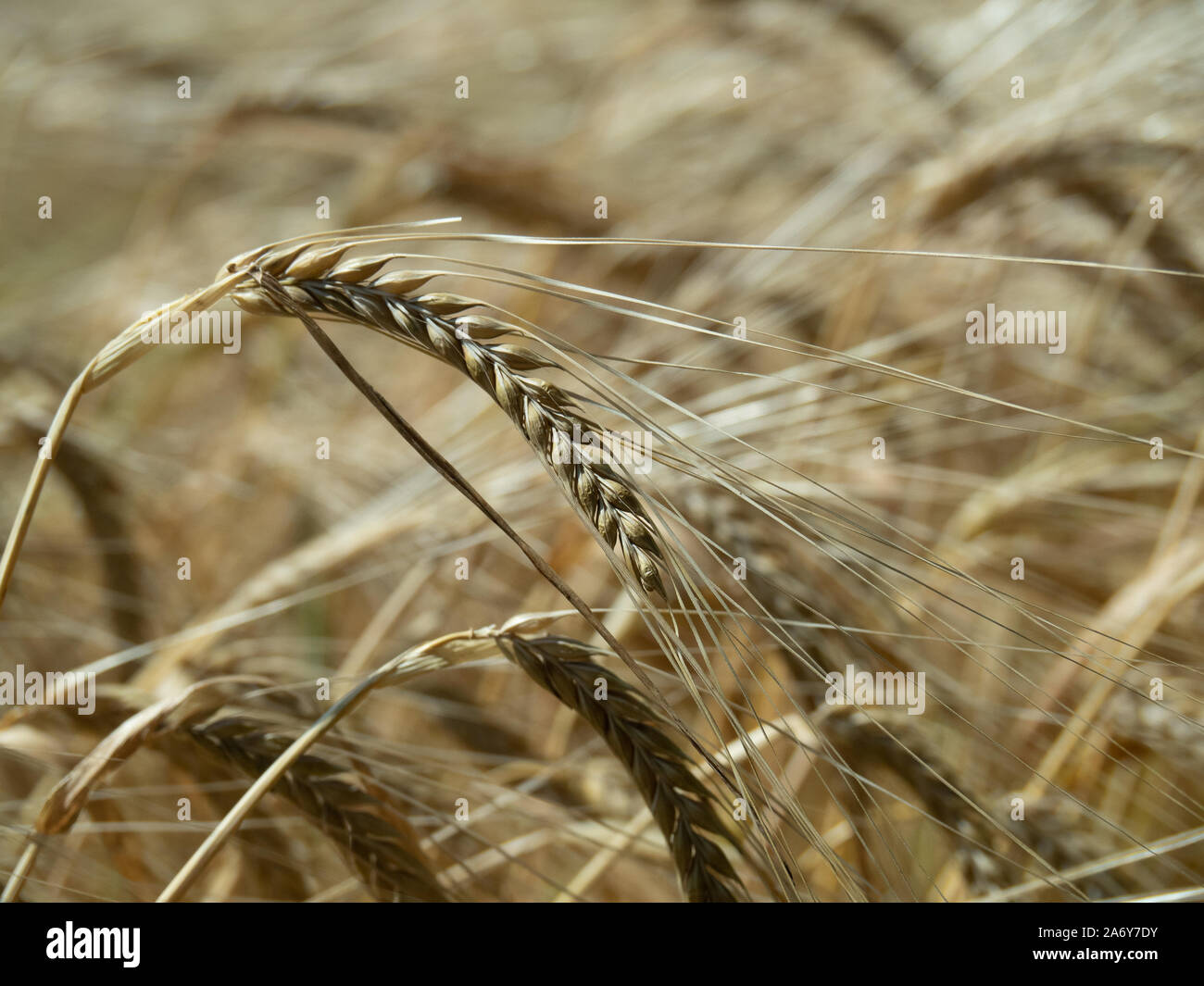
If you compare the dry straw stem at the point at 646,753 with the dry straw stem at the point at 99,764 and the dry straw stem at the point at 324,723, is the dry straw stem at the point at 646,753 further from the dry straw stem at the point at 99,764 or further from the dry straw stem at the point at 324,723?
the dry straw stem at the point at 99,764

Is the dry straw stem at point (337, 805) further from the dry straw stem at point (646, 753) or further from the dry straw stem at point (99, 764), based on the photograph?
the dry straw stem at point (646, 753)

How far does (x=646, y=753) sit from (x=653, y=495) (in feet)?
1.01

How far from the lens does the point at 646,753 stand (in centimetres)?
39

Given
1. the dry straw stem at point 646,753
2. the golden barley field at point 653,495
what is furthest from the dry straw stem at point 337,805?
the dry straw stem at point 646,753

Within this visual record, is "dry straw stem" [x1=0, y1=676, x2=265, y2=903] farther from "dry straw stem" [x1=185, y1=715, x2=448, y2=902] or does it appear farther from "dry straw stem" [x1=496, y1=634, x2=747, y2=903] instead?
"dry straw stem" [x1=496, y1=634, x2=747, y2=903]

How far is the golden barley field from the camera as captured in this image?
0.38 metres

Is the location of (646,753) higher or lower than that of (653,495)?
lower

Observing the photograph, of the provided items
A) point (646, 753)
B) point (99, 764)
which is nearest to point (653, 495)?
point (646, 753)

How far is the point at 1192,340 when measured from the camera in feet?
2.97

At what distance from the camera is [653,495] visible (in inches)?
26.3

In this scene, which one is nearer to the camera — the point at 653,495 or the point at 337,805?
the point at 337,805

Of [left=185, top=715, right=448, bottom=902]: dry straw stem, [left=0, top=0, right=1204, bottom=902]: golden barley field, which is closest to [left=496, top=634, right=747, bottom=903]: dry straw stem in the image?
[left=0, top=0, right=1204, bottom=902]: golden barley field

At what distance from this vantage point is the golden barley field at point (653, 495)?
38 centimetres

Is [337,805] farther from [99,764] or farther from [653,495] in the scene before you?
[653,495]
